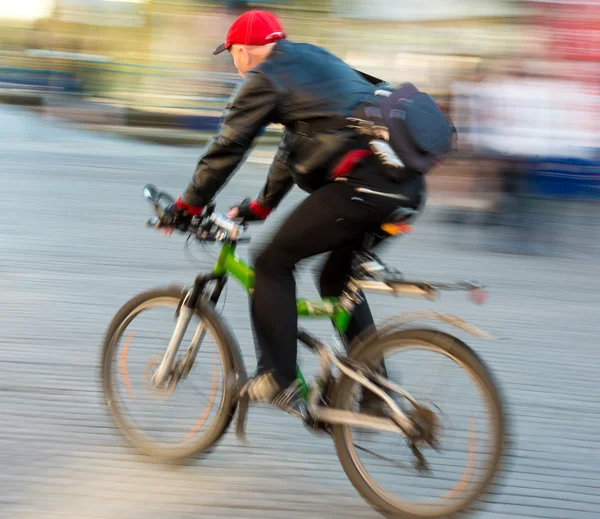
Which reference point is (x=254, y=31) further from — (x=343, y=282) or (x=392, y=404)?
(x=392, y=404)

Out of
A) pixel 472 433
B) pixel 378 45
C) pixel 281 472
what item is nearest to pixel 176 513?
pixel 281 472

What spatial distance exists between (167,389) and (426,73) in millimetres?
14043

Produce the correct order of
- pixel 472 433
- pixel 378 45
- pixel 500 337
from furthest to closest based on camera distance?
pixel 378 45 → pixel 500 337 → pixel 472 433

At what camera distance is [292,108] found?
3.70 meters

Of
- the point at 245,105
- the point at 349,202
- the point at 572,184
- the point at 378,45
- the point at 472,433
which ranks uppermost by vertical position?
the point at 245,105

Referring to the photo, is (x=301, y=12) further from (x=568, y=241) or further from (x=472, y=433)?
(x=472, y=433)

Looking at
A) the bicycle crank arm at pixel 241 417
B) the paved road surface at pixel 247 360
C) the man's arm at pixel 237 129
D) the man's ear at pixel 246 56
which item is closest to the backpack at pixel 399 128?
the man's arm at pixel 237 129

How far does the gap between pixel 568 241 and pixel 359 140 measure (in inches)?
283

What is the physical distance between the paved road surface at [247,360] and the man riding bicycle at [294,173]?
0.48 m

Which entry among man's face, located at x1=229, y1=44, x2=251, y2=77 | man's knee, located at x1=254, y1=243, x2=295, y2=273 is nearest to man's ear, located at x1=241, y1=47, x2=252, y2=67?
man's face, located at x1=229, y1=44, x2=251, y2=77

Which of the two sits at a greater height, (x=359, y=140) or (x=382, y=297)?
(x=359, y=140)

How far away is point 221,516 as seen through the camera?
12.2ft

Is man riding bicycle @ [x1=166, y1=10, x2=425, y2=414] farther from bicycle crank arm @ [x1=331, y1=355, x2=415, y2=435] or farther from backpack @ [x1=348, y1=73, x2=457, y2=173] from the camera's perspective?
bicycle crank arm @ [x1=331, y1=355, x2=415, y2=435]

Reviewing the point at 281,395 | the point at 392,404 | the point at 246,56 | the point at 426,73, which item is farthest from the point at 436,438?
the point at 426,73
